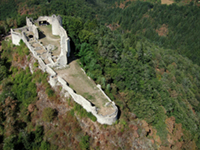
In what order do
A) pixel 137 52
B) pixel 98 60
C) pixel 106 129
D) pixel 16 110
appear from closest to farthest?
pixel 106 129 < pixel 16 110 < pixel 98 60 < pixel 137 52

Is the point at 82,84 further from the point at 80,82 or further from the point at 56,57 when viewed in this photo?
the point at 56,57

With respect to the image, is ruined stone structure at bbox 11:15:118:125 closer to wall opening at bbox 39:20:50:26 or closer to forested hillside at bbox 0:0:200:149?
wall opening at bbox 39:20:50:26

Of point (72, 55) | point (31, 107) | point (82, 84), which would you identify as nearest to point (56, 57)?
point (72, 55)

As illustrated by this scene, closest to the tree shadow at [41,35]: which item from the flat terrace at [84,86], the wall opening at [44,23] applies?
the wall opening at [44,23]

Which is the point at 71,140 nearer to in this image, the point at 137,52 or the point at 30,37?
the point at 30,37

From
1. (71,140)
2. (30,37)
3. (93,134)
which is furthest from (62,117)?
(30,37)

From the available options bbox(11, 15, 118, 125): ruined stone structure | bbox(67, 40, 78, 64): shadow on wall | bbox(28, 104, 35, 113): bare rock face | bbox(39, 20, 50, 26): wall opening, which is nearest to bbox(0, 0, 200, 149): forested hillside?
bbox(67, 40, 78, 64): shadow on wall

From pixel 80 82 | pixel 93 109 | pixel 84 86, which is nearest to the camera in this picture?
pixel 93 109

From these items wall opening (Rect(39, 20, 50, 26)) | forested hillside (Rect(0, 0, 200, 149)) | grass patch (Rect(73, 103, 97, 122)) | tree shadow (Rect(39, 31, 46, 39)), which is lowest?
forested hillside (Rect(0, 0, 200, 149))
